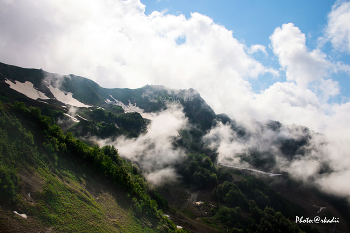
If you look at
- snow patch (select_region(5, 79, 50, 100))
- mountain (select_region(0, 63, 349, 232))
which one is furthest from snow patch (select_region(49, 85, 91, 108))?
snow patch (select_region(5, 79, 50, 100))

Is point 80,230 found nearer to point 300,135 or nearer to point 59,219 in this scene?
point 59,219

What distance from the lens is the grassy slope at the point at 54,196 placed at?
778 inches

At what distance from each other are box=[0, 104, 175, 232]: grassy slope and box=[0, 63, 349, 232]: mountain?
5.4 inches

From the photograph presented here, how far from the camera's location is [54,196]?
2356 cm

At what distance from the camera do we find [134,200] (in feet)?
122

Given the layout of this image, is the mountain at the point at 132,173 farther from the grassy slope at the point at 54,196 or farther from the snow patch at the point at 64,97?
the snow patch at the point at 64,97

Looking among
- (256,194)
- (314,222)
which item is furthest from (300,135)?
(256,194)

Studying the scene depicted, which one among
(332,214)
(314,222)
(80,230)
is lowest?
(80,230)

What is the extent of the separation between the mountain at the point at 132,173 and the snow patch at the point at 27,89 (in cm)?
101

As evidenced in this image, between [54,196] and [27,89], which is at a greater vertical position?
[27,89]

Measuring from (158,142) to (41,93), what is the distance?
10341 cm

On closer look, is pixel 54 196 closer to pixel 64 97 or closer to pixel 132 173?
pixel 132 173

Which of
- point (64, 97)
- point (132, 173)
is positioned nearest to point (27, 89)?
point (64, 97)

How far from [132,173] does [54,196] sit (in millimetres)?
37509
